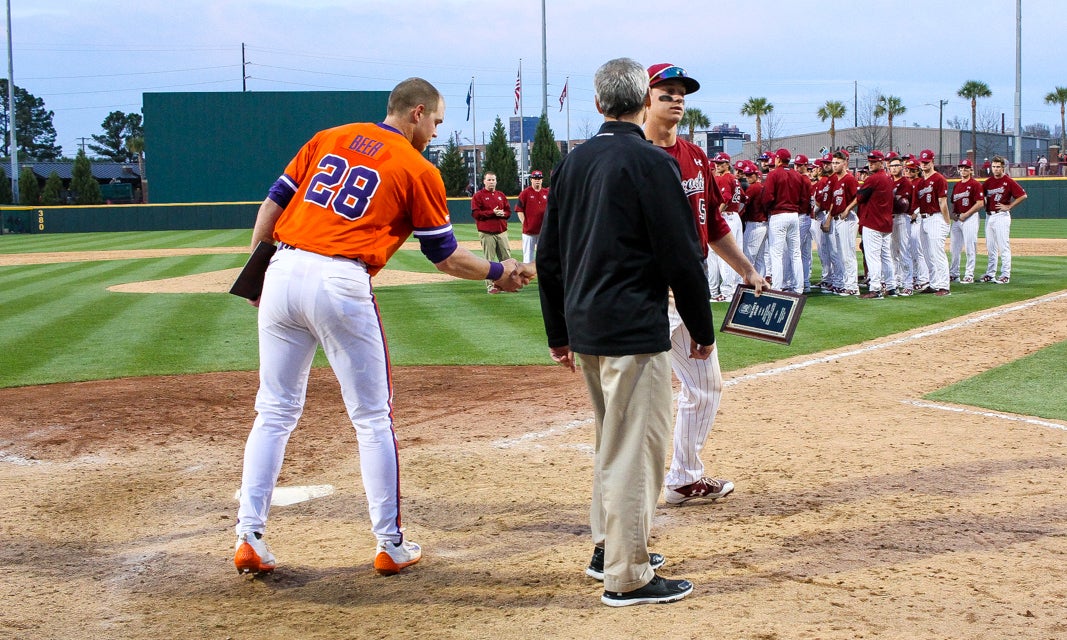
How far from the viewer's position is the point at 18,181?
171 feet

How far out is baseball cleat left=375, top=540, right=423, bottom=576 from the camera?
382 cm

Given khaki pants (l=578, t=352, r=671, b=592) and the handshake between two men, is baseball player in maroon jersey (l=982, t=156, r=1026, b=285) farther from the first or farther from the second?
khaki pants (l=578, t=352, r=671, b=592)

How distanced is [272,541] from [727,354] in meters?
5.71

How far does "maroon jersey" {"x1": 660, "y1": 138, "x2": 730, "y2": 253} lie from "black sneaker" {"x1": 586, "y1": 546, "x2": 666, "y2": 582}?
151 centimetres

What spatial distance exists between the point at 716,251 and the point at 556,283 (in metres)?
1.23

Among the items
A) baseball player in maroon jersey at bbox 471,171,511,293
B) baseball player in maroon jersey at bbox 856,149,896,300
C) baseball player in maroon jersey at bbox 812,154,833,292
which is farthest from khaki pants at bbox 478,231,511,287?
baseball player in maroon jersey at bbox 856,149,896,300

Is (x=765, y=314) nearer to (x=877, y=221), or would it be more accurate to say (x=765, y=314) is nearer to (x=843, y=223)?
(x=877, y=221)

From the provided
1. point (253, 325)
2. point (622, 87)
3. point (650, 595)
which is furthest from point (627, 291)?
point (253, 325)

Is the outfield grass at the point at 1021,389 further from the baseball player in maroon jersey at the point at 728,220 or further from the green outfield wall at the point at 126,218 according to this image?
the green outfield wall at the point at 126,218

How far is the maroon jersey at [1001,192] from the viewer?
1549 cm

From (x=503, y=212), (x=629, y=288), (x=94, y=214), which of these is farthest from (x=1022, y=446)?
(x=94, y=214)

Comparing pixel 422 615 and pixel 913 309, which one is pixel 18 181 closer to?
pixel 913 309

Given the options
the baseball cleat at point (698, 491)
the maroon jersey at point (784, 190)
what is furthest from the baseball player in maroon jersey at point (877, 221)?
the baseball cleat at point (698, 491)

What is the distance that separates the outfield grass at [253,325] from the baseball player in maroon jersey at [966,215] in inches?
33.0
